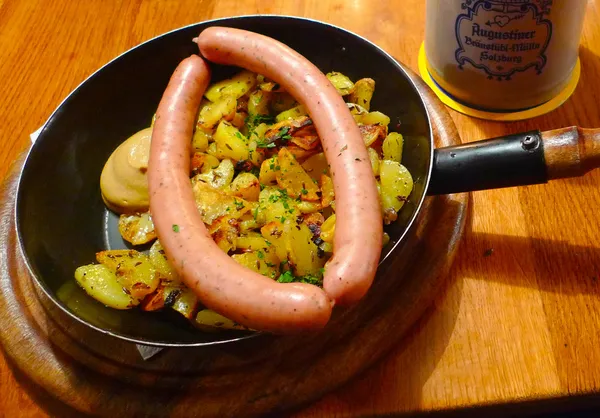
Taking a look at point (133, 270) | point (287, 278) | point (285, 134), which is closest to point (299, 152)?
point (285, 134)

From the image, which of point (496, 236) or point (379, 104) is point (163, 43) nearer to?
point (379, 104)

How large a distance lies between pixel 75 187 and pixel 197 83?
1.12 ft

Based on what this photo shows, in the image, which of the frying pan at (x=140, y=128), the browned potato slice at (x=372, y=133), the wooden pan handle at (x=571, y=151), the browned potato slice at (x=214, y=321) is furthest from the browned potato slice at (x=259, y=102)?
the wooden pan handle at (x=571, y=151)

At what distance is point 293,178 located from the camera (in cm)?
103

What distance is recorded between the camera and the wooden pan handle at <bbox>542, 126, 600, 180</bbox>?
0.83 metres

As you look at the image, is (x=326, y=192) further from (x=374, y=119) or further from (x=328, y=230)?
(x=374, y=119)

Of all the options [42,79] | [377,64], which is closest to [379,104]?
[377,64]

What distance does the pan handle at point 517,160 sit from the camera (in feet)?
2.75

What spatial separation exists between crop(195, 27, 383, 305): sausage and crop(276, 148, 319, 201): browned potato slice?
9 centimetres

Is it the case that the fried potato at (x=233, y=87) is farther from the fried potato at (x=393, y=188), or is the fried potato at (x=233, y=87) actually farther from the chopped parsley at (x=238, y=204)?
A: the fried potato at (x=393, y=188)

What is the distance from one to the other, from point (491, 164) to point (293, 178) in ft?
1.14

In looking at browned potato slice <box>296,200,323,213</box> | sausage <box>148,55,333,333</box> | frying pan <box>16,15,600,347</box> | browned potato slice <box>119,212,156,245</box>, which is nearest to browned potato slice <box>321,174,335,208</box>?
browned potato slice <box>296,200,323,213</box>

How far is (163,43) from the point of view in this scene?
1199 mm

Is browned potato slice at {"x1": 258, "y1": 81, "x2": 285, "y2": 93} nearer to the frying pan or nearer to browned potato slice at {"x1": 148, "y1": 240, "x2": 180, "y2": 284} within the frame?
the frying pan
